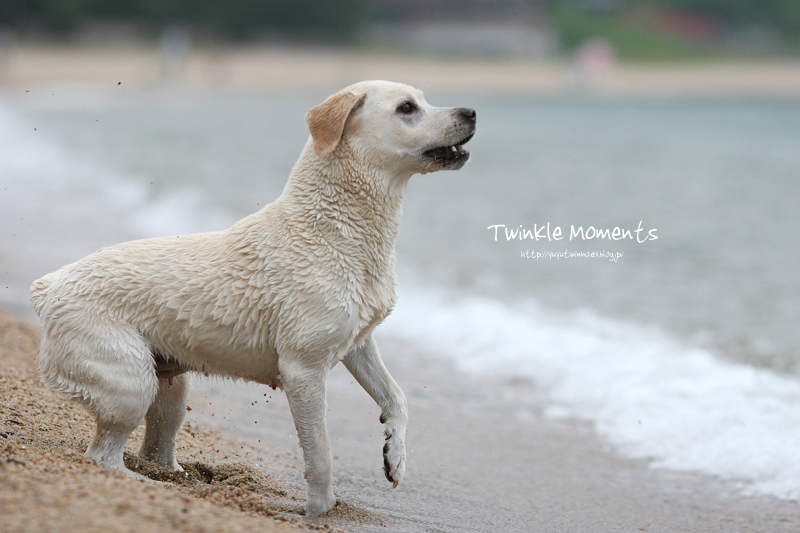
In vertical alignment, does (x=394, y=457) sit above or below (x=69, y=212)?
below

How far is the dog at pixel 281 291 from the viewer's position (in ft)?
14.6

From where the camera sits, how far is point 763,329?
10766 mm

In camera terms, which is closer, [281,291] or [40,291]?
[281,291]

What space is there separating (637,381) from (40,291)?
553 centimetres

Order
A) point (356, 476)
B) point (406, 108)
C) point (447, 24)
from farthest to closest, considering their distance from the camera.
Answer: point (447, 24) < point (356, 476) < point (406, 108)

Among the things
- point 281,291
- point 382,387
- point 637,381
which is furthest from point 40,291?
point 637,381

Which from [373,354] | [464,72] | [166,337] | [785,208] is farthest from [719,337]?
[464,72]

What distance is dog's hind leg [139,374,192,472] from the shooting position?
16.4ft

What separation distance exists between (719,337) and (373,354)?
6.56 meters

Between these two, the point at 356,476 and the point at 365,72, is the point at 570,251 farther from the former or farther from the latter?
the point at 365,72

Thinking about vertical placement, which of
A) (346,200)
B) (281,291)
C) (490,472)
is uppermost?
(346,200)

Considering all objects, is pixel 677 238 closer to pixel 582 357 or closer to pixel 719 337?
pixel 719 337

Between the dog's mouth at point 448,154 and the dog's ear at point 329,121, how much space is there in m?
0.48

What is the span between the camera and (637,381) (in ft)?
26.9
